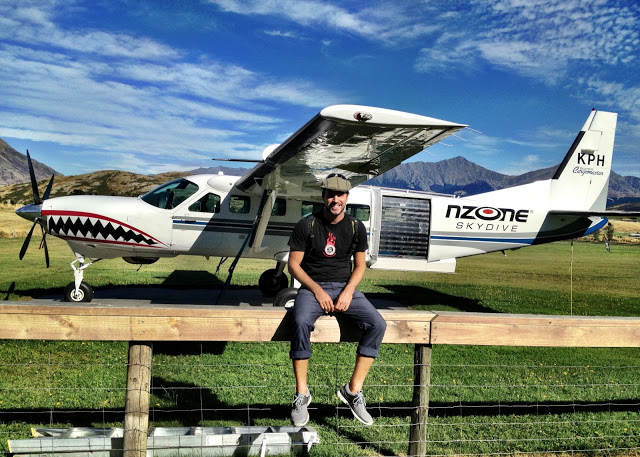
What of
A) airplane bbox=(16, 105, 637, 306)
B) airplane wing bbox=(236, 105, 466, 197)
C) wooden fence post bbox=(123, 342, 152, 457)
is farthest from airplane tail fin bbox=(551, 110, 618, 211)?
wooden fence post bbox=(123, 342, 152, 457)

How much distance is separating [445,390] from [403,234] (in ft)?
19.5

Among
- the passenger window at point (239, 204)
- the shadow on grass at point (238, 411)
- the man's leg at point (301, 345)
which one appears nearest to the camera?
the man's leg at point (301, 345)

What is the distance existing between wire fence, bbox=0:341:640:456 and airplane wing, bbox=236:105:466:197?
9.28ft

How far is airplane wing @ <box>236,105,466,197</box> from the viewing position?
5465 millimetres

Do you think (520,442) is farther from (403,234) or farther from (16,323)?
(403,234)

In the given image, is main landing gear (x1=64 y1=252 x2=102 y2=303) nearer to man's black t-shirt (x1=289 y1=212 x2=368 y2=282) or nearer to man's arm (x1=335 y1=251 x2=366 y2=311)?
man's black t-shirt (x1=289 y1=212 x2=368 y2=282)

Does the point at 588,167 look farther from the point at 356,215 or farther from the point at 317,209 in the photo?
the point at 317,209

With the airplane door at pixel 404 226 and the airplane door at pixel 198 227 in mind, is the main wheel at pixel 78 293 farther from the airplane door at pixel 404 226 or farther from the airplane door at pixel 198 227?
the airplane door at pixel 404 226

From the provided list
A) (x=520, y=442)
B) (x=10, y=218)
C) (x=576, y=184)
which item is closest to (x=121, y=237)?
(x=520, y=442)

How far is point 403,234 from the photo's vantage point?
11367 millimetres

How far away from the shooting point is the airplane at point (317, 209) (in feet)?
27.3

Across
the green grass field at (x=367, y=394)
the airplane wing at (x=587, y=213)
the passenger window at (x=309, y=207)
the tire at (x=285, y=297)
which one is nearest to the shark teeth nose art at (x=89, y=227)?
the green grass field at (x=367, y=394)

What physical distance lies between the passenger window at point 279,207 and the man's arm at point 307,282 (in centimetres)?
724

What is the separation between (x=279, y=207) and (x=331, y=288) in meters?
7.37
